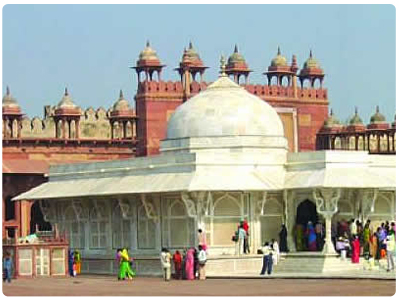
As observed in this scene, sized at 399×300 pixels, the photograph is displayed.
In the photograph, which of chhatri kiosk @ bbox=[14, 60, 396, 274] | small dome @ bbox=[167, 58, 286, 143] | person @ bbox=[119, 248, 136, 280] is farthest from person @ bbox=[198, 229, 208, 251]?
small dome @ bbox=[167, 58, 286, 143]

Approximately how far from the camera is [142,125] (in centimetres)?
4394

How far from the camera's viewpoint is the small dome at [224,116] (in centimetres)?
2767

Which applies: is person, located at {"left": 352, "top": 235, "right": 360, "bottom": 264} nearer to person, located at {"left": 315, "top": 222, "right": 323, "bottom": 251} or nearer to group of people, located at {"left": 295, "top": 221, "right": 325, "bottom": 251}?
group of people, located at {"left": 295, "top": 221, "right": 325, "bottom": 251}

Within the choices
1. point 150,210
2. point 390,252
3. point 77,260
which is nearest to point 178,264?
point 150,210

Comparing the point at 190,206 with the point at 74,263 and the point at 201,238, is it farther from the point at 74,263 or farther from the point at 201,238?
the point at 74,263

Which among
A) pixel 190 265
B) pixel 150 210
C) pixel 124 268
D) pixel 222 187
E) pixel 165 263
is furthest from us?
pixel 150 210

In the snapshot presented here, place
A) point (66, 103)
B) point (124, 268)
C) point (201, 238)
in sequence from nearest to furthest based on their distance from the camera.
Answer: point (124, 268)
point (201, 238)
point (66, 103)

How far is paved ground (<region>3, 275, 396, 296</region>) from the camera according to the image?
65.4ft

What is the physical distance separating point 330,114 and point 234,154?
23749mm

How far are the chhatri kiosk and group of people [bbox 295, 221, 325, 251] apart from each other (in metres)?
0.20

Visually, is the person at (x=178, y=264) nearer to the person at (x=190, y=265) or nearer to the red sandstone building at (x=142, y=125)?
the person at (x=190, y=265)

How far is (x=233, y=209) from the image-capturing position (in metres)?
26.8

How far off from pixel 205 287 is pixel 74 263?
6.31 m

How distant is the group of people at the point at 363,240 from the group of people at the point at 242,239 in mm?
1702
